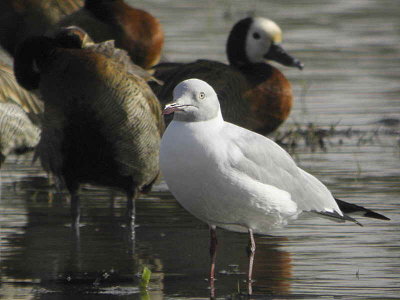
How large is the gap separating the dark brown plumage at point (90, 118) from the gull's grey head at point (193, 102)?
5.42 feet

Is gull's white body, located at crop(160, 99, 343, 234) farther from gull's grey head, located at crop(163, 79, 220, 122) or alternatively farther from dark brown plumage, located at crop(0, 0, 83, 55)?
dark brown plumage, located at crop(0, 0, 83, 55)

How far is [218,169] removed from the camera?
7113mm

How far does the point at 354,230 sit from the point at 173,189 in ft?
6.55

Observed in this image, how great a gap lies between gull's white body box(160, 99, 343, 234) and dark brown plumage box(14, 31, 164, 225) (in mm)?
1591

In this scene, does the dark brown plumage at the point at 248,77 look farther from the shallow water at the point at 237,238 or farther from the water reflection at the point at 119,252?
Result: the water reflection at the point at 119,252

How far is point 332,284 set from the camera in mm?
7234

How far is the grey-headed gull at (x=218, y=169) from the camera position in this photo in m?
7.11

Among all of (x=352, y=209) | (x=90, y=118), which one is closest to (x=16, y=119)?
(x=90, y=118)

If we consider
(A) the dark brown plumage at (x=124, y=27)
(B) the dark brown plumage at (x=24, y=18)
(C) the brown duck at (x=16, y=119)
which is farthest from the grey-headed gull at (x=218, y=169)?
(B) the dark brown plumage at (x=24, y=18)

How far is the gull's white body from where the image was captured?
7.11m

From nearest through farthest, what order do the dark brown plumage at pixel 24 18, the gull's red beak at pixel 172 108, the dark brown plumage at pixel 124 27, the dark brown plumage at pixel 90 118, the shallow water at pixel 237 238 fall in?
the gull's red beak at pixel 172 108, the shallow water at pixel 237 238, the dark brown plumage at pixel 90 118, the dark brown plumage at pixel 124 27, the dark brown plumage at pixel 24 18

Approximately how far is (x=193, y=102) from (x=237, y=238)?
1.88m

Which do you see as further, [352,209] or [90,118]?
[90,118]

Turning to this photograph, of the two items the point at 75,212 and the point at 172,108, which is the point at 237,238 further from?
the point at 172,108
